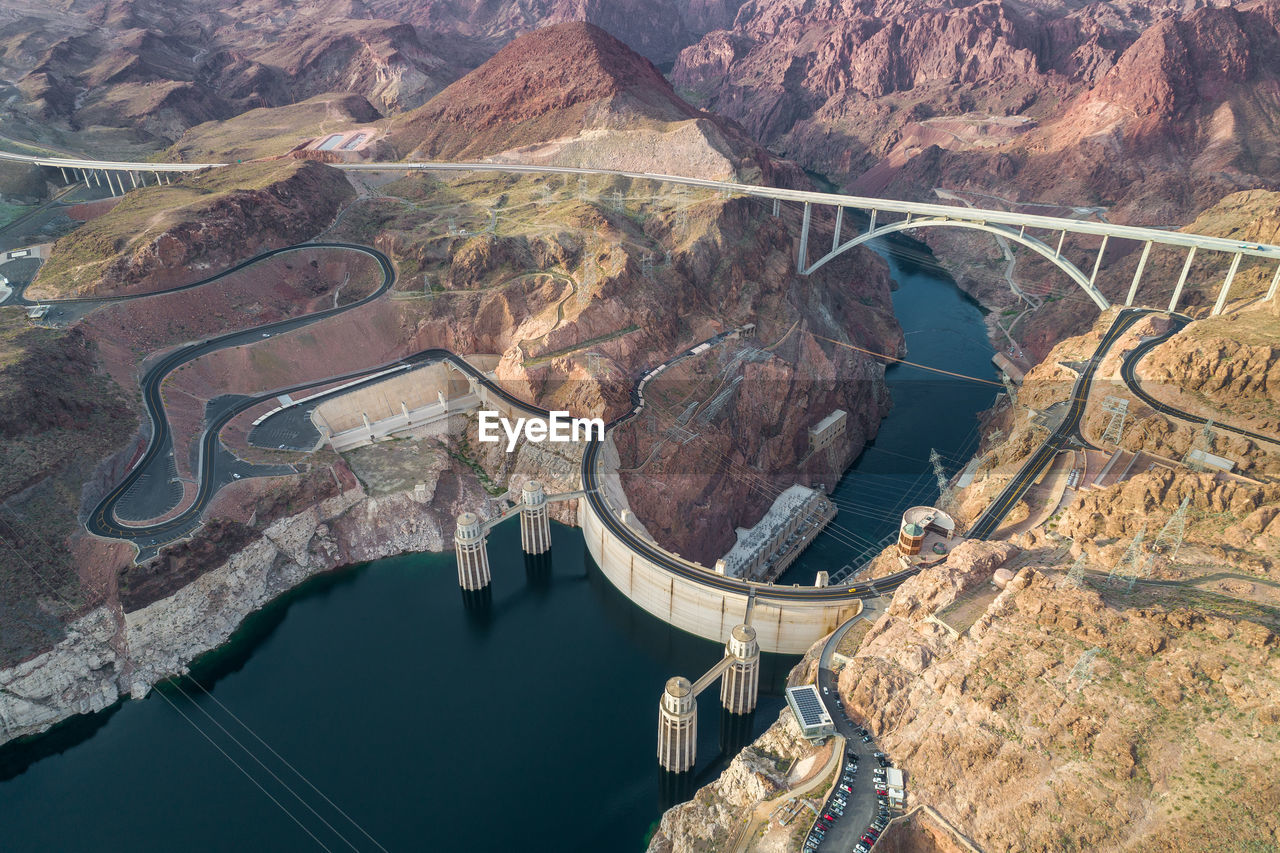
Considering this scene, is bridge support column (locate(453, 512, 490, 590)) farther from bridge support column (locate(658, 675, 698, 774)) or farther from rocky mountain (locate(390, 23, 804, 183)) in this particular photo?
rocky mountain (locate(390, 23, 804, 183))

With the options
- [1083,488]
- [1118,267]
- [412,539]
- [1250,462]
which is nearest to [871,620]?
[1083,488]

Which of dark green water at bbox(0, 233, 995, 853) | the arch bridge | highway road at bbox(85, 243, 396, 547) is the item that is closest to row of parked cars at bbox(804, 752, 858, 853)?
dark green water at bbox(0, 233, 995, 853)

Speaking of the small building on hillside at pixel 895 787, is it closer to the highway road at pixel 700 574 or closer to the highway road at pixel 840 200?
the highway road at pixel 700 574

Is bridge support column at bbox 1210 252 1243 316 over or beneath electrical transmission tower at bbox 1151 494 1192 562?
over

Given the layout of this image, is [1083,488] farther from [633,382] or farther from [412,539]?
[412,539]

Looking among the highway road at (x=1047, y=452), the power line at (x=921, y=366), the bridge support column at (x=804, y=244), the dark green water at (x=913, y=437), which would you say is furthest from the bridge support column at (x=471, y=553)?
the bridge support column at (x=804, y=244)

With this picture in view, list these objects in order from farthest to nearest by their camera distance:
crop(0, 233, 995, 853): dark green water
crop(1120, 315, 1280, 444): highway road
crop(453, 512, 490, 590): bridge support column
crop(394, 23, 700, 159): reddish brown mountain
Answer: crop(394, 23, 700, 159): reddish brown mountain, crop(453, 512, 490, 590): bridge support column, crop(1120, 315, 1280, 444): highway road, crop(0, 233, 995, 853): dark green water

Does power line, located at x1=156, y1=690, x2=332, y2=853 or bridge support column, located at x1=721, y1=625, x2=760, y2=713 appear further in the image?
bridge support column, located at x1=721, y1=625, x2=760, y2=713
